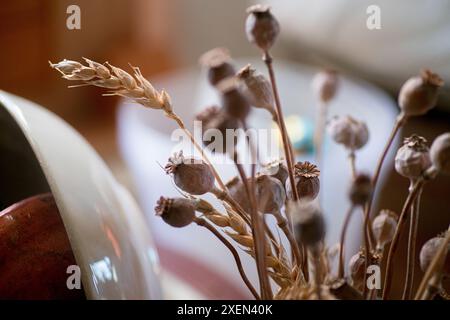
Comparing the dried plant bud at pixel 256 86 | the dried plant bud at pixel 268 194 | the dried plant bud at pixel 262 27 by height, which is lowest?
the dried plant bud at pixel 268 194

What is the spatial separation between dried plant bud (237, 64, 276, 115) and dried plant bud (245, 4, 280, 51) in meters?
0.01

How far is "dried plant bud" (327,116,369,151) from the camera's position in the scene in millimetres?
368

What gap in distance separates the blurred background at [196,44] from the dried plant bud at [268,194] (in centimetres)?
81

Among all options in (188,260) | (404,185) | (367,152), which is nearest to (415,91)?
(188,260)

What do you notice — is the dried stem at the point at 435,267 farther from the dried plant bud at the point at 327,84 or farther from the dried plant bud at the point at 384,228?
the dried plant bud at the point at 327,84

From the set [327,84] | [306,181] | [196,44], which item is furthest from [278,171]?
[196,44]

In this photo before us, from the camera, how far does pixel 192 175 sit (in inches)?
11.8

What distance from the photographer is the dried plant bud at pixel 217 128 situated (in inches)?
10.2

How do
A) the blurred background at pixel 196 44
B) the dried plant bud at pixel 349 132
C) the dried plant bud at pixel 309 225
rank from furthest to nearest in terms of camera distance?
1. the blurred background at pixel 196 44
2. the dried plant bud at pixel 349 132
3. the dried plant bud at pixel 309 225

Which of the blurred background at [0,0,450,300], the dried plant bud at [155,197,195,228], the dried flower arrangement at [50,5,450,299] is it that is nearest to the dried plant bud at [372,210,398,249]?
the dried flower arrangement at [50,5,450,299]

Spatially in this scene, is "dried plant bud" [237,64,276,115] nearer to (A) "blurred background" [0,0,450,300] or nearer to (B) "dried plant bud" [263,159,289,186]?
(B) "dried plant bud" [263,159,289,186]

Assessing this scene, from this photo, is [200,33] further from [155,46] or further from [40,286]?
[40,286]

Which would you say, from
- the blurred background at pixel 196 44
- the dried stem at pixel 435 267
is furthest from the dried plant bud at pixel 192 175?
the blurred background at pixel 196 44

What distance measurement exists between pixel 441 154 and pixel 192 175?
0.11 metres
